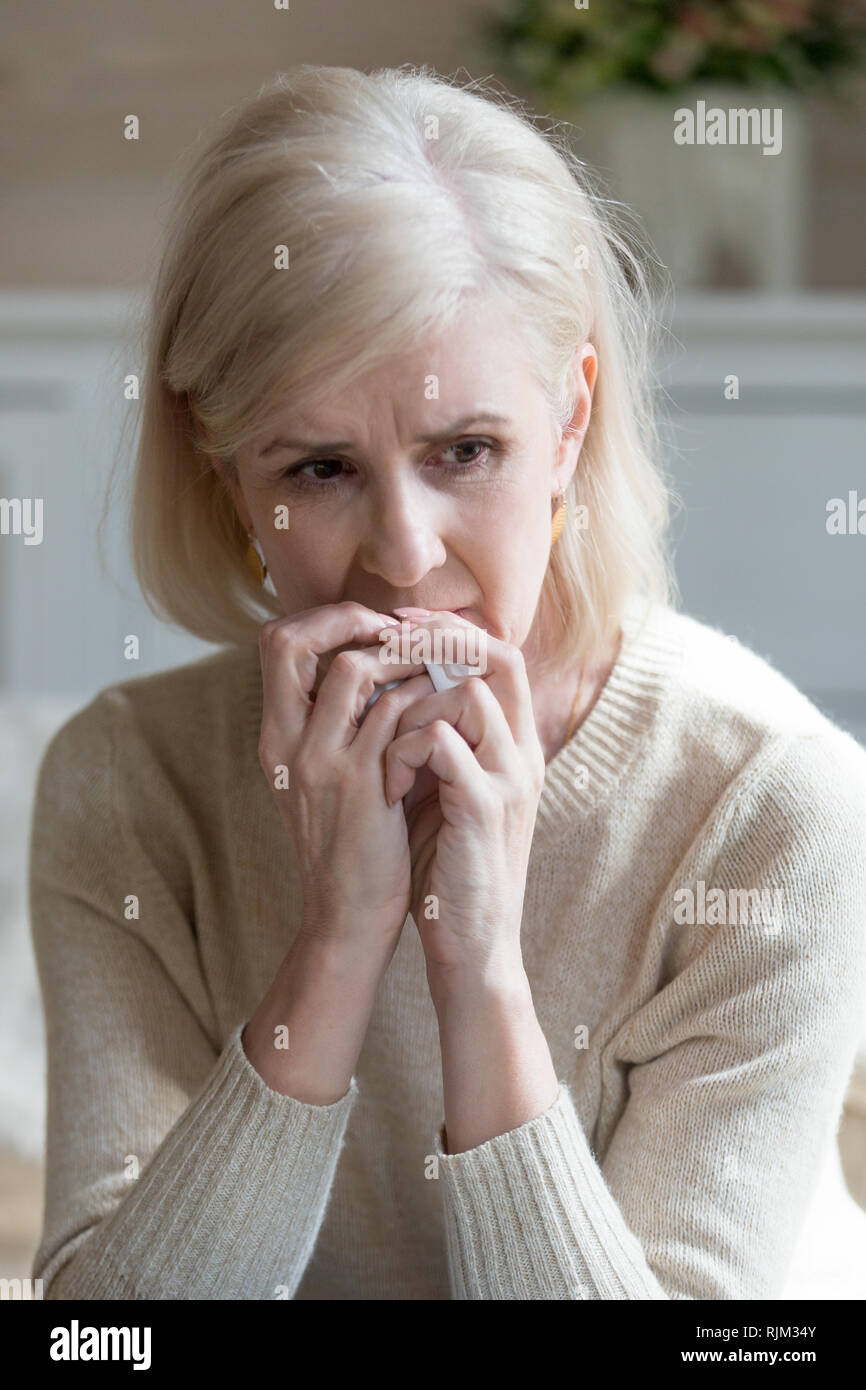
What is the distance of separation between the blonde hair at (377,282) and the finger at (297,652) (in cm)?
10

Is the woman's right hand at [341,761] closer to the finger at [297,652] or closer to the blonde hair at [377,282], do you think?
the finger at [297,652]

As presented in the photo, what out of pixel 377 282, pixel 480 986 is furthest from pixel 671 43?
pixel 480 986

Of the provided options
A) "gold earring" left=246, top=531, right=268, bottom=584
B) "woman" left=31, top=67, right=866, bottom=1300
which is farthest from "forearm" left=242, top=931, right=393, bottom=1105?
"gold earring" left=246, top=531, right=268, bottom=584

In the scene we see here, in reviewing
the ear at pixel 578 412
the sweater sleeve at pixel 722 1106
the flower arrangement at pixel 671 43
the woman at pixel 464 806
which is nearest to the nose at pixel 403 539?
the woman at pixel 464 806

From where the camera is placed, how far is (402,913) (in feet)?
2.67

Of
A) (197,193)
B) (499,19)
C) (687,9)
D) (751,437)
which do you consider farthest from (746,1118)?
(499,19)

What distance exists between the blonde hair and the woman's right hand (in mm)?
116

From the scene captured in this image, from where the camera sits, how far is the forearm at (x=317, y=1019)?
2.60 feet

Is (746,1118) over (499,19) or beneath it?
beneath

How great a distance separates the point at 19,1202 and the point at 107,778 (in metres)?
0.44

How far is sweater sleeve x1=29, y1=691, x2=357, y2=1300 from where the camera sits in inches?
31.3

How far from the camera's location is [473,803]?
0.78 m
